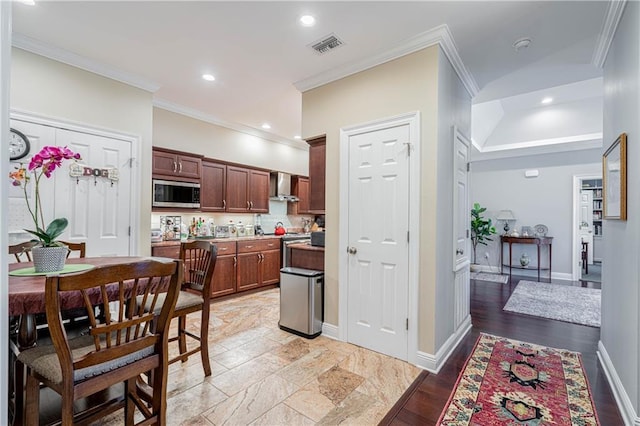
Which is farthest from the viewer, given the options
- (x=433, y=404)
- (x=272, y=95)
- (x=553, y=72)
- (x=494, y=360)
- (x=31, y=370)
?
(x=272, y=95)

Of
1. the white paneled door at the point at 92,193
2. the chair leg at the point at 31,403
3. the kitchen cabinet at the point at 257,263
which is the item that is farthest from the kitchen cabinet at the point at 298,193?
the chair leg at the point at 31,403

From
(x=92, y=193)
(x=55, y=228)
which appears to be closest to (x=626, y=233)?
(x=55, y=228)

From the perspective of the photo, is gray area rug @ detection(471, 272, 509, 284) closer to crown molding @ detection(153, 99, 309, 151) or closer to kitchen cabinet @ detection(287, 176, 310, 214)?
kitchen cabinet @ detection(287, 176, 310, 214)

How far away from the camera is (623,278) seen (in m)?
2.13

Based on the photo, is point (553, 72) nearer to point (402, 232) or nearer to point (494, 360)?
point (402, 232)

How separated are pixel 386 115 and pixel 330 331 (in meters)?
2.25

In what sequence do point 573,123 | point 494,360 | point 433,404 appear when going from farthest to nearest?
point 573,123 → point 494,360 → point 433,404

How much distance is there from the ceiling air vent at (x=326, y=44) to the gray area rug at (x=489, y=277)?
5.39 metres

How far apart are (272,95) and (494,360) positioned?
3765mm

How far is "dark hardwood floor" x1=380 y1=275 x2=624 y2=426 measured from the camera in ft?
6.52

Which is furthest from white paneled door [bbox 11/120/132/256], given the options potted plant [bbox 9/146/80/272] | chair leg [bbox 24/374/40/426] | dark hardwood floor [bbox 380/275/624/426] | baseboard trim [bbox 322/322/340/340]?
dark hardwood floor [bbox 380/275/624/426]

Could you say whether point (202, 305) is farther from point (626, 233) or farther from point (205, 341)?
point (626, 233)

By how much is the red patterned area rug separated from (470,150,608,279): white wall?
175 inches

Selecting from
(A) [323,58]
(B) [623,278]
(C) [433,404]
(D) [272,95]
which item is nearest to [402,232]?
(C) [433,404]
